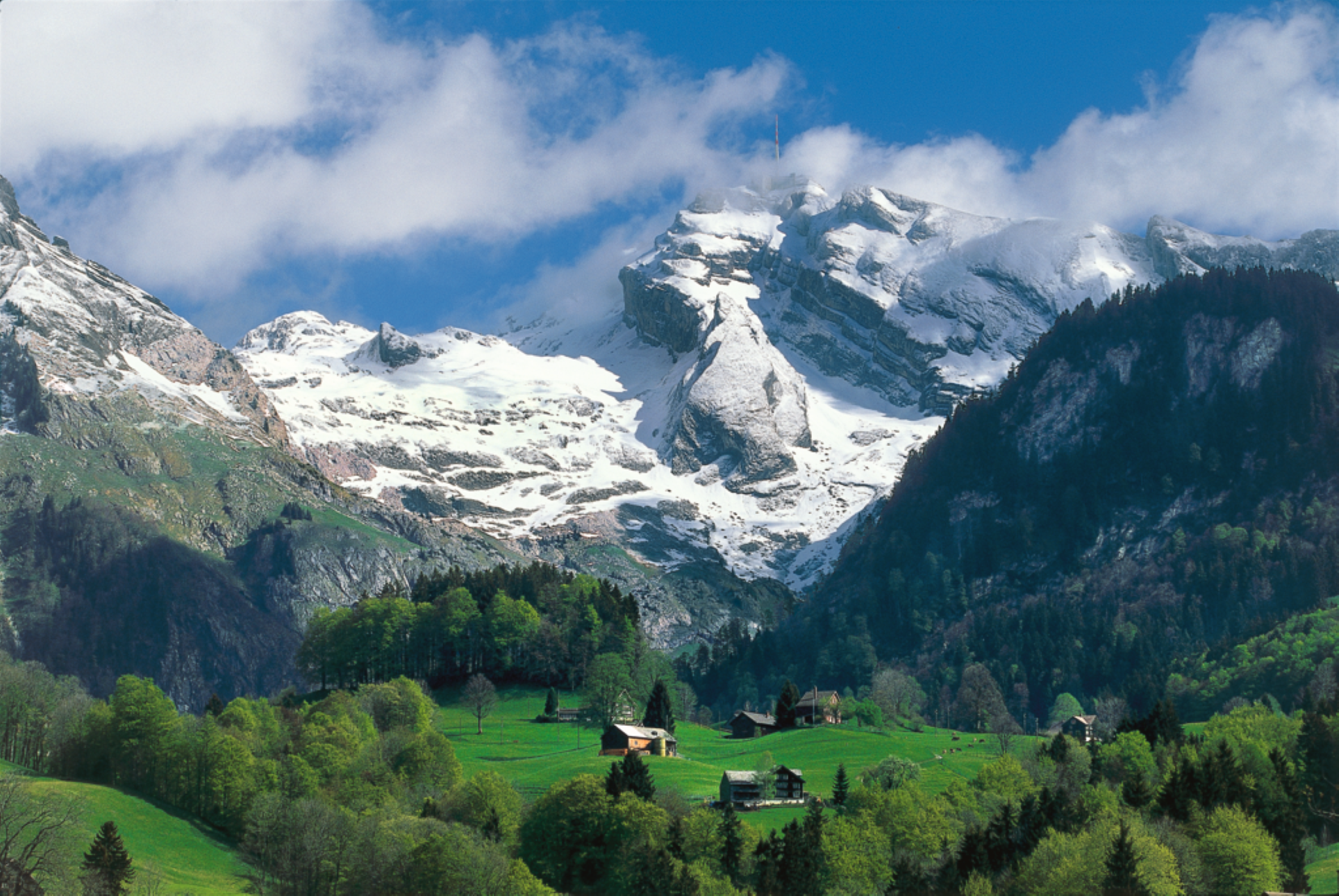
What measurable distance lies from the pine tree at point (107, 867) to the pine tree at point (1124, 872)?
6753 cm

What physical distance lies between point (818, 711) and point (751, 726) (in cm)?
1018

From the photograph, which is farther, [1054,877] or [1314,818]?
[1314,818]

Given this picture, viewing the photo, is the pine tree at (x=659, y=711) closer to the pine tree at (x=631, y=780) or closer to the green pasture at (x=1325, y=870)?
the pine tree at (x=631, y=780)

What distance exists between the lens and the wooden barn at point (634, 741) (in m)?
Answer: 155

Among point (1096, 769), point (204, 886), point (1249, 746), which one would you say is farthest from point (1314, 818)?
point (204, 886)

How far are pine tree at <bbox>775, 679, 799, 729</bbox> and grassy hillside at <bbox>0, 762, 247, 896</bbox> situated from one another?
290 feet

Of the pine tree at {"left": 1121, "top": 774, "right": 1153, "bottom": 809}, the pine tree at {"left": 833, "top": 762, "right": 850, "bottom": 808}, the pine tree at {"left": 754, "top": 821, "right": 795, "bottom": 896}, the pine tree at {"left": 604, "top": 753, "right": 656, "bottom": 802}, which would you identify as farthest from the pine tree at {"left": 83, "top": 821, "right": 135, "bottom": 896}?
the pine tree at {"left": 1121, "top": 774, "right": 1153, "bottom": 809}

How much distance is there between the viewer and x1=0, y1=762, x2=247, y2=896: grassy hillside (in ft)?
357

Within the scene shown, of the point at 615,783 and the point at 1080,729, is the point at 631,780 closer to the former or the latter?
the point at 615,783

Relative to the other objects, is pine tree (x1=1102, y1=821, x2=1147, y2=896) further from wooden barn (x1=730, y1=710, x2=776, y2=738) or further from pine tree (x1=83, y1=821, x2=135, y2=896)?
wooden barn (x1=730, y1=710, x2=776, y2=738)

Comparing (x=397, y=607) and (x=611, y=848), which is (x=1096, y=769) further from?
(x=397, y=607)

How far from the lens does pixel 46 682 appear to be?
500 ft

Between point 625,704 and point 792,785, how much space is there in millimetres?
41023

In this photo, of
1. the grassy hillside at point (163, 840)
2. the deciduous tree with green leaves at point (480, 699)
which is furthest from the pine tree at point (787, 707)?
the grassy hillside at point (163, 840)
